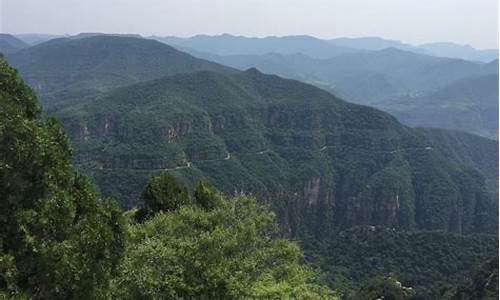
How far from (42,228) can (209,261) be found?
857cm

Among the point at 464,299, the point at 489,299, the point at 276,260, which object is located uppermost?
the point at 276,260

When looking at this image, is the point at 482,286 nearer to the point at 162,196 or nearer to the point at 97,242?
the point at 162,196

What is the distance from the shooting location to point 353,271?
293 feet

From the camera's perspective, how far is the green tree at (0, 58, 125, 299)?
17875mm

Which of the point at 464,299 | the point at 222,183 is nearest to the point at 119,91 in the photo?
the point at 222,183

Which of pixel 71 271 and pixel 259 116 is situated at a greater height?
pixel 71 271

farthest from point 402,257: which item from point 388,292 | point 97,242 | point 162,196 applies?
point 97,242

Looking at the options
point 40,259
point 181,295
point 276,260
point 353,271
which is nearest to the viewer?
point 40,259

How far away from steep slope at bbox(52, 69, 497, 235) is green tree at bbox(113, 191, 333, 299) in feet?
325

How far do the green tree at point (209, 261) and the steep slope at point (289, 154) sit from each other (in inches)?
3901

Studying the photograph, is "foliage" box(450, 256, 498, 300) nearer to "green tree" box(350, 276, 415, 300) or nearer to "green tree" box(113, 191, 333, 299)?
"green tree" box(350, 276, 415, 300)

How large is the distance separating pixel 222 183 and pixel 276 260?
109094 millimetres

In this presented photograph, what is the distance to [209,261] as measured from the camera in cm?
2492

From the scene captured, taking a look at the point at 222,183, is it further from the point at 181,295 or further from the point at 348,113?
the point at 181,295
